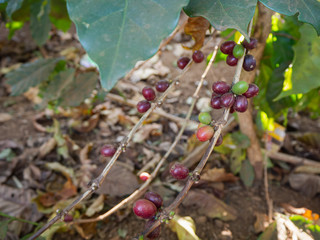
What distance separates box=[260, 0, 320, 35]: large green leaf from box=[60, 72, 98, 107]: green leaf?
1159 mm

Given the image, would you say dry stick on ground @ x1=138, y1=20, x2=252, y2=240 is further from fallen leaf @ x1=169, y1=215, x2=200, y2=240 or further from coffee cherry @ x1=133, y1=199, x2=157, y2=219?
fallen leaf @ x1=169, y1=215, x2=200, y2=240

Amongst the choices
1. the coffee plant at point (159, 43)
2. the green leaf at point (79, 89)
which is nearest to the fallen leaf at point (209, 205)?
the coffee plant at point (159, 43)

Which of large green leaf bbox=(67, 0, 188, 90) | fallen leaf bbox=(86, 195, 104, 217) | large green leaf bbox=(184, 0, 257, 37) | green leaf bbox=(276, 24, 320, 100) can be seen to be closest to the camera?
large green leaf bbox=(67, 0, 188, 90)

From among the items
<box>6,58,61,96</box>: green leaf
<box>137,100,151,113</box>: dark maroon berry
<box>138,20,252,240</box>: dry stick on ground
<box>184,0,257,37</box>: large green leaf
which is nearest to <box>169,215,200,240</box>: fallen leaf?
<box>138,20,252,240</box>: dry stick on ground

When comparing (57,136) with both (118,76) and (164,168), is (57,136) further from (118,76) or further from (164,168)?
(118,76)

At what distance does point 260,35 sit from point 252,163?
700 millimetres

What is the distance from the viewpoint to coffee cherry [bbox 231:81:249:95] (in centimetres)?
65

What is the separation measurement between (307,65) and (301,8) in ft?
1.26

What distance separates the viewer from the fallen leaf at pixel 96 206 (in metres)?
1.25

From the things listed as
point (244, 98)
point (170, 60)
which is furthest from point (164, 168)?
point (170, 60)

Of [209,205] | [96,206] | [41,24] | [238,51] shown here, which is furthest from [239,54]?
[41,24]

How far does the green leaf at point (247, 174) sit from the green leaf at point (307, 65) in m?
0.58

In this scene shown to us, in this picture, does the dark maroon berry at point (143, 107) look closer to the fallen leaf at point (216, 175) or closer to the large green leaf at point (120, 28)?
the large green leaf at point (120, 28)

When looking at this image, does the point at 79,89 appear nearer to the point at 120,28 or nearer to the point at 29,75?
the point at 29,75
